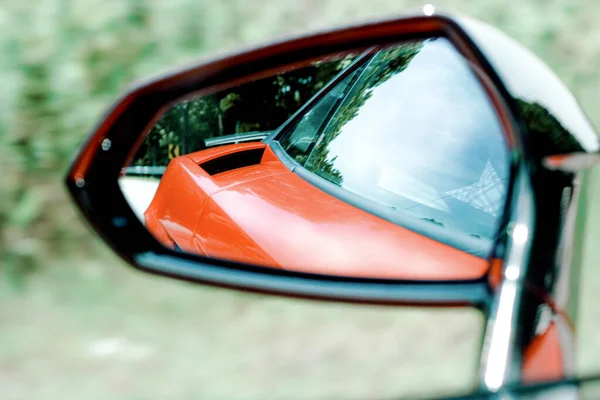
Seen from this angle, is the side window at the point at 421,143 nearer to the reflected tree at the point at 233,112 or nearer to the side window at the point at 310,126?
the side window at the point at 310,126

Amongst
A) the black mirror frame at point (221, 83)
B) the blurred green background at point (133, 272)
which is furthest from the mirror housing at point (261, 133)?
the blurred green background at point (133, 272)

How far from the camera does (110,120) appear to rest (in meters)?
1.71

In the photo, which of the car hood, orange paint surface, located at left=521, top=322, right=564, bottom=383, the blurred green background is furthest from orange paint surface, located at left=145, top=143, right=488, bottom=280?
the blurred green background

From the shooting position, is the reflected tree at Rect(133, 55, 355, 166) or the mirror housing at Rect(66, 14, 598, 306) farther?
the reflected tree at Rect(133, 55, 355, 166)

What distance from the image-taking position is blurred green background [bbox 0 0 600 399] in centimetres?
243

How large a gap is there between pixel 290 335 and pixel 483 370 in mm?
1509

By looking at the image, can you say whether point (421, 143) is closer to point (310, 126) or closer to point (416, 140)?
point (416, 140)

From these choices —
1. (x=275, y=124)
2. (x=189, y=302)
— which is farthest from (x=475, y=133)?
(x=189, y=302)

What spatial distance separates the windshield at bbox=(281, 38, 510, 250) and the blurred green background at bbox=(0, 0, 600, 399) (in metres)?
0.70

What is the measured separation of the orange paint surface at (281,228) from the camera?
57.6 inches

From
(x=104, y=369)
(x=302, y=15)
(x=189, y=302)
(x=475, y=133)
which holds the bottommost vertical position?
(x=104, y=369)

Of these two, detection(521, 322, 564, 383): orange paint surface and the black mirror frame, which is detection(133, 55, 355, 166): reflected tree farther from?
detection(521, 322, 564, 383): orange paint surface

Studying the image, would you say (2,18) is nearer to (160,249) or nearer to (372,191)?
(160,249)

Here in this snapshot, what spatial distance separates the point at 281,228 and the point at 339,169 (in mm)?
305
